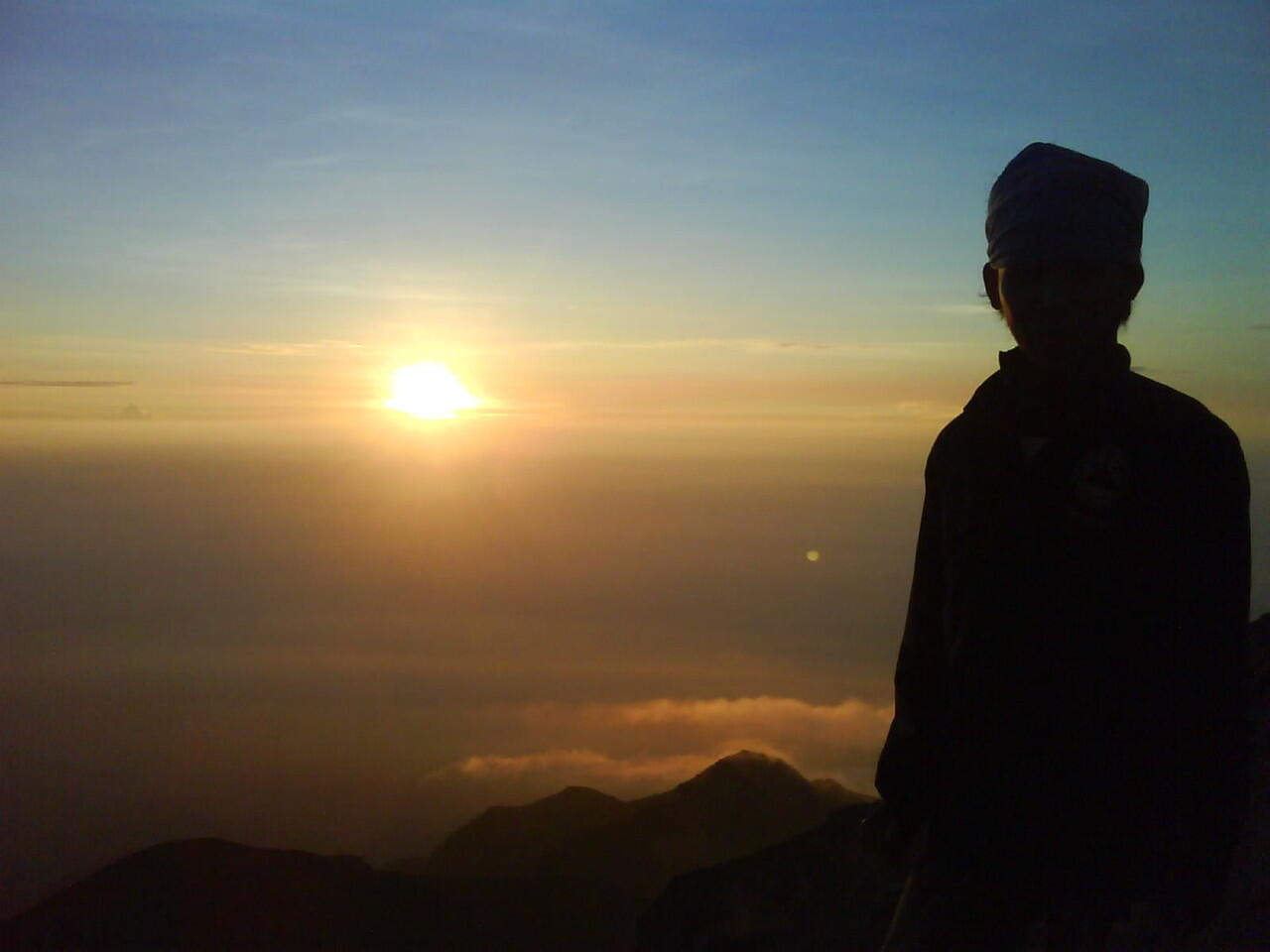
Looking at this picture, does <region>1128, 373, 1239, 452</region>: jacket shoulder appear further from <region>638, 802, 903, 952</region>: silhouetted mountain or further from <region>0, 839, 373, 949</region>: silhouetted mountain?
<region>0, 839, 373, 949</region>: silhouetted mountain

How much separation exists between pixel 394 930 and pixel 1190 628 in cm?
752

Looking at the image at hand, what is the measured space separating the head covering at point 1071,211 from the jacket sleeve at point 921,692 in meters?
0.51

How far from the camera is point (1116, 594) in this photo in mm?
1728

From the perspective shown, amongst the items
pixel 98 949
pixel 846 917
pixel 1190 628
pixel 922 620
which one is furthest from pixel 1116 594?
pixel 98 949

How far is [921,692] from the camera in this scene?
81.4 inches

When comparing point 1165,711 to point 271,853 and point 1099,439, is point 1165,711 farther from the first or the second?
point 271,853

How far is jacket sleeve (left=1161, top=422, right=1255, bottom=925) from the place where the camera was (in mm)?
1692

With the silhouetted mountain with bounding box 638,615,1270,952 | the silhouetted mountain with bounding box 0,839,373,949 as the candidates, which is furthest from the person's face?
the silhouetted mountain with bounding box 0,839,373,949

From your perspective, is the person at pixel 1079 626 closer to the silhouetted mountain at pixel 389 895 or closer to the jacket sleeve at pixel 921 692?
the jacket sleeve at pixel 921 692

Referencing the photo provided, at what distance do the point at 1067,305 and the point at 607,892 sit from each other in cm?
904

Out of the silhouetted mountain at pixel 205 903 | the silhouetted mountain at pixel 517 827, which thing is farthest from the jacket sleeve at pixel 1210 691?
the silhouetted mountain at pixel 517 827

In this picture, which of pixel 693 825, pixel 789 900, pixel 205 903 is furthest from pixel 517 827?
pixel 789 900

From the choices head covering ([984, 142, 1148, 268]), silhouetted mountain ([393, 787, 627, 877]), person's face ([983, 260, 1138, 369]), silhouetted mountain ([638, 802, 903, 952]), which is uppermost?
head covering ([984, 142, 1148, 268])

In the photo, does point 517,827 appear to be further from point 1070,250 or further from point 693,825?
point 1070,250
